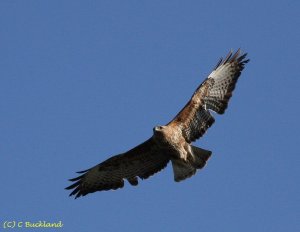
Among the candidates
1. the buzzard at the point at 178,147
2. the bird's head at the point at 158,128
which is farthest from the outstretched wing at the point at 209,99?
the bird's head at the point at 158,128

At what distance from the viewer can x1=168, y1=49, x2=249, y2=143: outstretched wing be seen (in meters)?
12.0

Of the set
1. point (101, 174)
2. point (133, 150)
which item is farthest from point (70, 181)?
point (133, 150)

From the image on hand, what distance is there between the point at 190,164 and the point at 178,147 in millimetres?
452

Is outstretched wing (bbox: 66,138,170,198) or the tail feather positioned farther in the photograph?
outstretched wing (bbox: 66,138,170,198)

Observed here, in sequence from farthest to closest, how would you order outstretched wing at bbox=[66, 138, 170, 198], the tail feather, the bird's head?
outstretched wing at bbox=[66, 138, 170, 198], the tail feather, the bird's head

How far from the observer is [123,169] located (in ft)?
41.0

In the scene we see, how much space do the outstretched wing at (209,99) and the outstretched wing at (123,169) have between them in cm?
68

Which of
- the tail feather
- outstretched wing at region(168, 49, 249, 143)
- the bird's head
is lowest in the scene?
the tail feather

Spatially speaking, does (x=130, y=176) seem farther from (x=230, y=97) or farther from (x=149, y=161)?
(x=230, y=97)

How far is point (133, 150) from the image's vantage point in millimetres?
12047

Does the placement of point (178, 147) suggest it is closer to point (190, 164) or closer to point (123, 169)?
point (190, 164)

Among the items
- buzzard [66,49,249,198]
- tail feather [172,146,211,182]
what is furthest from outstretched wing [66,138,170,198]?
tail feather [172,146,211,182]

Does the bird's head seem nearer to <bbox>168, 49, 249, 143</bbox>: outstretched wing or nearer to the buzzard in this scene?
the buzzard

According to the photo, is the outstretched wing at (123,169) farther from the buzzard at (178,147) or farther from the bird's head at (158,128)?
the bird's head at (158,128)
